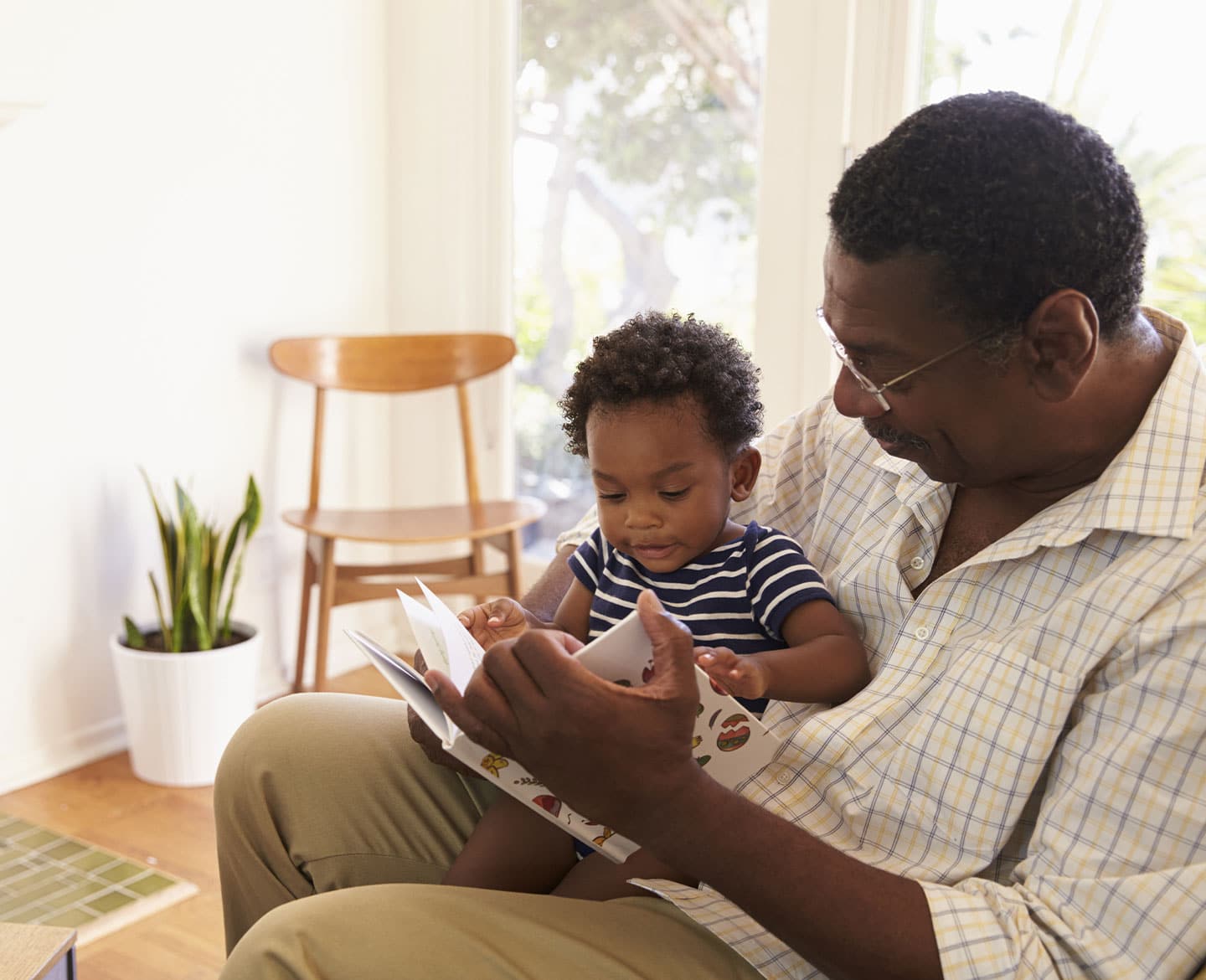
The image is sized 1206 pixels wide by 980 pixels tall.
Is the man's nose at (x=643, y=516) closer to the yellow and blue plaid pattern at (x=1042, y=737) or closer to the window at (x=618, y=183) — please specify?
the yellow and blue plaid pattern at (x=1042, y=737)

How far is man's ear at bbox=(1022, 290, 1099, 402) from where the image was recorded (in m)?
1.09

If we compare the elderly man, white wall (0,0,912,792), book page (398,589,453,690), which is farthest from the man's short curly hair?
white wall (0,0,912,792)

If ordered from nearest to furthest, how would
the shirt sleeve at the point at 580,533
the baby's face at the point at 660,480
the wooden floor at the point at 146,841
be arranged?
the baby's face at the point at 660,480
the shirt sleeve at the point at 580,533
the wooden floor at the point at 146,841

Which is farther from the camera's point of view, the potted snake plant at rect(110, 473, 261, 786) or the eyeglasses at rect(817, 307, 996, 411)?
the potted snake plant at rect(110, 473, 261, 786)

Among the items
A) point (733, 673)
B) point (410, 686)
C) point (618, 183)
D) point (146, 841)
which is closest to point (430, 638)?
point (410, 686)

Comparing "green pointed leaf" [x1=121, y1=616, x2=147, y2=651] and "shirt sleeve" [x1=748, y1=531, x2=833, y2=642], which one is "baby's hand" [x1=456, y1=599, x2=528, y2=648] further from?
"green pointed leaf" [x1=121, y1=616, x2=147, y2=651]

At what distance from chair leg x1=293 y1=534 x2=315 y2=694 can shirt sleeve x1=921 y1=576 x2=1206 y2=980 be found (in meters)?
2.42

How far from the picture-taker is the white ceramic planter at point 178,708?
9.05 ft

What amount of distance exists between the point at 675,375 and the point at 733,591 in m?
0.26

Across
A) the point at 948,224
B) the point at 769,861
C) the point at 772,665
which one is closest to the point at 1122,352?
the point at 948,224

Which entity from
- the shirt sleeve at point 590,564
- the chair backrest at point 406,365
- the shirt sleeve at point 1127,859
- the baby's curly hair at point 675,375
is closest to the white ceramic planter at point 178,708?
the chair backrest at point 406,365

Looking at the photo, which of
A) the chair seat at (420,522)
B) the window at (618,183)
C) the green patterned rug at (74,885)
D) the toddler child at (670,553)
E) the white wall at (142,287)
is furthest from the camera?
the window at (618,183)

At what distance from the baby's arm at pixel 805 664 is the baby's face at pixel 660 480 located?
176mm

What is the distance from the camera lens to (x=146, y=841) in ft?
8.36
